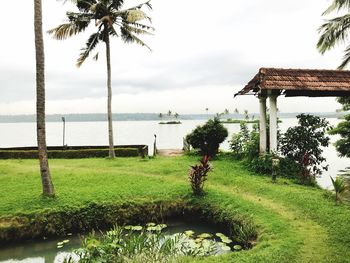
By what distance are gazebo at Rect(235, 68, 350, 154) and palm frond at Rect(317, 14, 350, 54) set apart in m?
1.46

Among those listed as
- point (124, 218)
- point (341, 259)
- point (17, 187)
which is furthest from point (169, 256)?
point (17, 187)

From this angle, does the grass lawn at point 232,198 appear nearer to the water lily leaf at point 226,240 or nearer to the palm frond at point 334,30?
the water lily leaf at point 226,240

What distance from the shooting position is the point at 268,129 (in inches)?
695

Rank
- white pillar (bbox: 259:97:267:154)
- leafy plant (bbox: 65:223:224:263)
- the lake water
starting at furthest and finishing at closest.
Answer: the lake water
white pillar (bbox: 259:97:267:154)
leafy plant (bbox: 65:223:224:263)

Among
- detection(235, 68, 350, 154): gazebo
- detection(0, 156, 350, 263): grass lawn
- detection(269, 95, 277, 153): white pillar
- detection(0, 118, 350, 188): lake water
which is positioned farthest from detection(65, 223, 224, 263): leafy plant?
detection(0, 118, 350, 188): lake water

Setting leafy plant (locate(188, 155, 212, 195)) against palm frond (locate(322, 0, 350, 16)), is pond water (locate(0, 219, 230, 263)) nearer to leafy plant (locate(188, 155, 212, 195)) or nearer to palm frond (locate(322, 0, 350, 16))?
leafy plant (locate(188, 155, 212, 195))

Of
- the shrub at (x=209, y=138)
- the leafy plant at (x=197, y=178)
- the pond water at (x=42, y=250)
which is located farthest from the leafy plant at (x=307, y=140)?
the pond water at (x=42, y=250)

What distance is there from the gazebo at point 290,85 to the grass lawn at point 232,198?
2.52 m

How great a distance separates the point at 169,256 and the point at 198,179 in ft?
16.2

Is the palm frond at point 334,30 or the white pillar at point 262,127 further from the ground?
the palm frond at point 334,30

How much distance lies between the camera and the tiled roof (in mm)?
15391

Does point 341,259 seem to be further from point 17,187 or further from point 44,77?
point 17,187

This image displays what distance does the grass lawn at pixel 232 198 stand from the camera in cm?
790

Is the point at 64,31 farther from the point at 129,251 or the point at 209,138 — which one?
the point at 129,251
